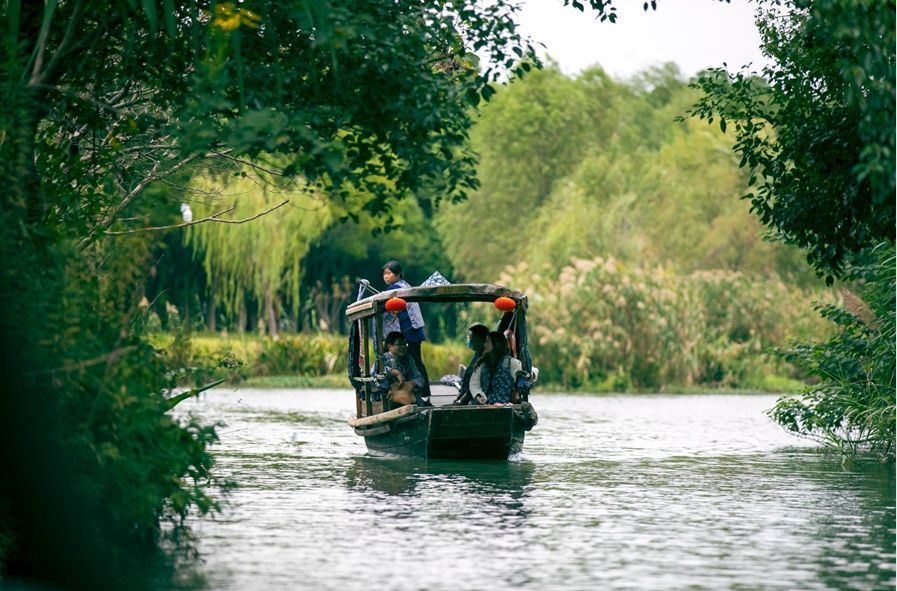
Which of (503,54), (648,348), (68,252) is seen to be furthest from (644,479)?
(648,348)

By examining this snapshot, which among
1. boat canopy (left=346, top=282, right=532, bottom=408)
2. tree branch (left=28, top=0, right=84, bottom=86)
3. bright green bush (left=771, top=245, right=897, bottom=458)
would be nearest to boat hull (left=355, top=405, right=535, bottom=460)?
boat canopy (left=346, top=282, right=532, bottom=408)

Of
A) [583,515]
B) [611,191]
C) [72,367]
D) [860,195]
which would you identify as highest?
[611,191]

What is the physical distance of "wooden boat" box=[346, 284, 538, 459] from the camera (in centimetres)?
1869

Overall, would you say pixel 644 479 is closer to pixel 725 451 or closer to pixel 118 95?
pixel 725 451

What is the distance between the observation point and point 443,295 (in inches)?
749

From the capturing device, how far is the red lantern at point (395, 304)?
1895 cm

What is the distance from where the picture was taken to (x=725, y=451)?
A: 2231cm

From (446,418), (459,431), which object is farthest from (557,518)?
(459,431)

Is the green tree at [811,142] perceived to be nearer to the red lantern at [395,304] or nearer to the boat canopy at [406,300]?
the boat canopy at [406,300]

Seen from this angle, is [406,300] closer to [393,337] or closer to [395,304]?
[395,304]

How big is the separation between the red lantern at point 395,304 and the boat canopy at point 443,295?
0.22ft

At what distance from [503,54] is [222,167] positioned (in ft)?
14.3

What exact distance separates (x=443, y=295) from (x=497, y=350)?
0.93 metres

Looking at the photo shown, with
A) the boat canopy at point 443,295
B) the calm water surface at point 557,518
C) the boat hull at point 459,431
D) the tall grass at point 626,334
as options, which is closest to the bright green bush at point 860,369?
the calm water surface at point 557,518
